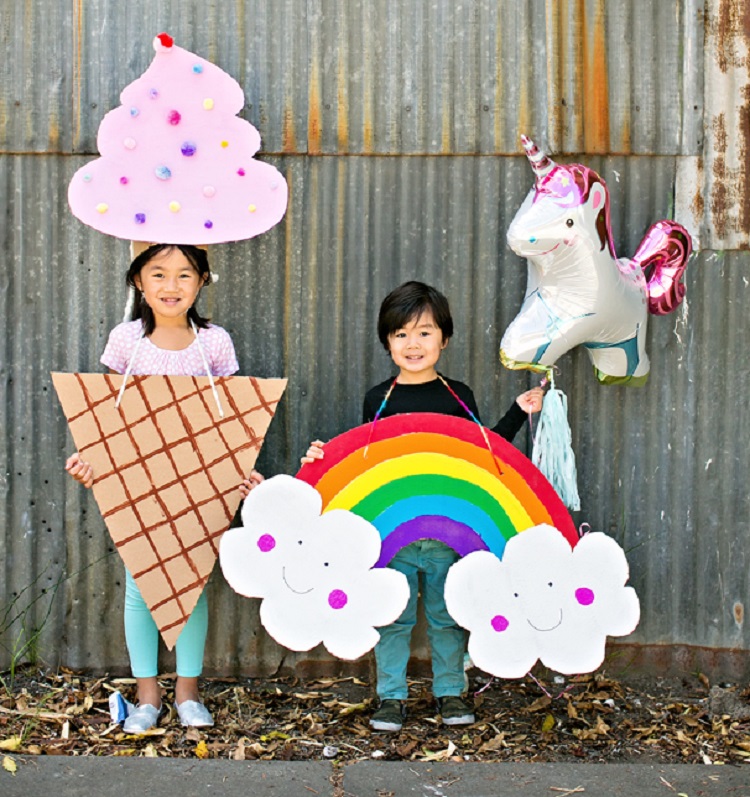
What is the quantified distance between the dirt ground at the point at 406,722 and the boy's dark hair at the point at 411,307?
134cm

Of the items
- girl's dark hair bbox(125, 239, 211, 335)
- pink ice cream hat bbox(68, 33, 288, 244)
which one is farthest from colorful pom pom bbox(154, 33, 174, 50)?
girl's dark hair bbox(125, 239, 211, 335)

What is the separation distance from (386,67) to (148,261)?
3.83ft

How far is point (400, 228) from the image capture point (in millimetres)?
3916

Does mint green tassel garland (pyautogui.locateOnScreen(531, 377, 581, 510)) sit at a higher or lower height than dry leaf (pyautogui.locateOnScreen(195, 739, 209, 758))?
higher

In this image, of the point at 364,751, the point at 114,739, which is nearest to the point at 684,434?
the point at 364,751

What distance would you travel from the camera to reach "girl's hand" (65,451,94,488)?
3.52m

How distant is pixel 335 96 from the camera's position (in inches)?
153

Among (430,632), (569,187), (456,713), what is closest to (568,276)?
(569,187)

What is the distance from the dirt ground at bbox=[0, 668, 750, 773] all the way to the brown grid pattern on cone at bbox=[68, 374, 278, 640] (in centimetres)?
47

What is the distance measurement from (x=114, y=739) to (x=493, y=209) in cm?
233

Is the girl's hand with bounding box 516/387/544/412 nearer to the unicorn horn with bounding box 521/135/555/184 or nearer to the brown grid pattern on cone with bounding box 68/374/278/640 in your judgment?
the unicorn horn with bounding box 521/135/555/184

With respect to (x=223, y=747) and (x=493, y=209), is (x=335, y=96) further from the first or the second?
(x=223, y=747)

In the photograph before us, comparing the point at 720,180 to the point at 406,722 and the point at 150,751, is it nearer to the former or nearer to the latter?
the point at 406,722

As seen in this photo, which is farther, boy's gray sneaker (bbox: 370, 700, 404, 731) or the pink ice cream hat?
the pink ice cream hat
